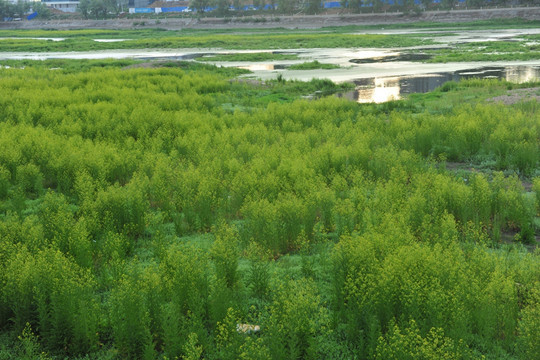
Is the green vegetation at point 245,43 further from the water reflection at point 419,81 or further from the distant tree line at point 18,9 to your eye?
the distant tree line at point 18,9

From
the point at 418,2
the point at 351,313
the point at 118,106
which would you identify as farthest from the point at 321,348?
the point at 418,2

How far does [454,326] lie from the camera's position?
5137 millimetres

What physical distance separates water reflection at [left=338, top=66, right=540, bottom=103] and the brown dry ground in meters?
45.0

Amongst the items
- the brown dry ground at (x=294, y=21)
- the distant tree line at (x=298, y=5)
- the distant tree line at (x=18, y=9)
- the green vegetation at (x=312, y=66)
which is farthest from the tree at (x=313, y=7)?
the green vegetation at (x=312, y=66)

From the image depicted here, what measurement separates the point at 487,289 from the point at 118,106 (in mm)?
13733

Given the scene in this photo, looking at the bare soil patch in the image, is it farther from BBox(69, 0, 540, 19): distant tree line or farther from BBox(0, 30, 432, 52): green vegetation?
BBox(69, 0, 540, 19): distant tree line

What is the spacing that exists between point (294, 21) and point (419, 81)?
2468 inches

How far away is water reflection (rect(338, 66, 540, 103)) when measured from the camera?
22.5 meters

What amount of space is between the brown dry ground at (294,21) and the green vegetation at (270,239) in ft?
208

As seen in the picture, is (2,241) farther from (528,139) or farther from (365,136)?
(528,139)

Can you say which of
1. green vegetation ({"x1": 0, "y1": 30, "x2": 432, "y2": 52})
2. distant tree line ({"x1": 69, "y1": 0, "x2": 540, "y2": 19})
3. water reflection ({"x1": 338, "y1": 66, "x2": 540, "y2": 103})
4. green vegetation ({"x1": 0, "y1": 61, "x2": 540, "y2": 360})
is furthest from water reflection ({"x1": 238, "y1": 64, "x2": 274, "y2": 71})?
distant tree line ({"x1": 69, "y1": 0, "x2": 540, "y2": 19})

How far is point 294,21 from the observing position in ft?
280

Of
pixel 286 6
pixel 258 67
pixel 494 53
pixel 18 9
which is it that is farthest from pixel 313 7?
pixel 18 9

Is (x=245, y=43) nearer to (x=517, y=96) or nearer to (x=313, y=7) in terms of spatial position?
(x=313, y=7)
